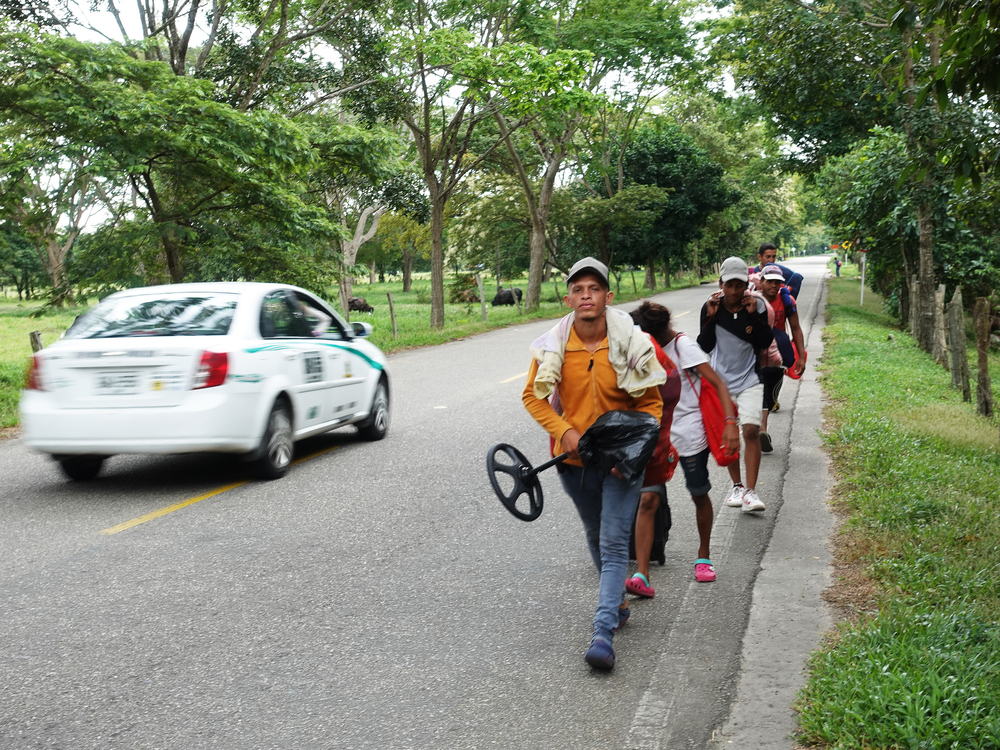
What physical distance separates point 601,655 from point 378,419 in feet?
21.0

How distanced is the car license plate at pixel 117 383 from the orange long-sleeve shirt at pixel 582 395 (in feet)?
14.0

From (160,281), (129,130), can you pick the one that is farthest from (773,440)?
(160,281)

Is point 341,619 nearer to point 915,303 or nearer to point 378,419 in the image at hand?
point 378,419

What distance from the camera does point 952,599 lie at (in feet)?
15.8

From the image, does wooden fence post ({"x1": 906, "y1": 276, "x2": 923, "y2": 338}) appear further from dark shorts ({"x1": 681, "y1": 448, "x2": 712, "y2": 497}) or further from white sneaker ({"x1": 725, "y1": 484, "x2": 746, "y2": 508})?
dark shorts ({"x1": 681, "y1": 448, "x2": 712, "y2": 497})

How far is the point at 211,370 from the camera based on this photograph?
776cm

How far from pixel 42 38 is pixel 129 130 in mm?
1849

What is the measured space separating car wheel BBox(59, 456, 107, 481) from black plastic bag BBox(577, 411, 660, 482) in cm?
529

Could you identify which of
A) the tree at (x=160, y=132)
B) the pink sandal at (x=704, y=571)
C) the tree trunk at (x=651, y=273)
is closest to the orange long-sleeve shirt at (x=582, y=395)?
the pink sandal at (x=704, y=571)

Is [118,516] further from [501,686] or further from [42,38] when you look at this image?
[42,38]

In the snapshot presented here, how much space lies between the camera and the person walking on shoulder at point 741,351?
7148mm

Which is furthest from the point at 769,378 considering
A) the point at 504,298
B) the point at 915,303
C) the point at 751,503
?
the point at 504,298

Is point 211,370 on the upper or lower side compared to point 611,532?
upper

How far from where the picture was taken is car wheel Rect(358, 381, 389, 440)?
10.3 metres
